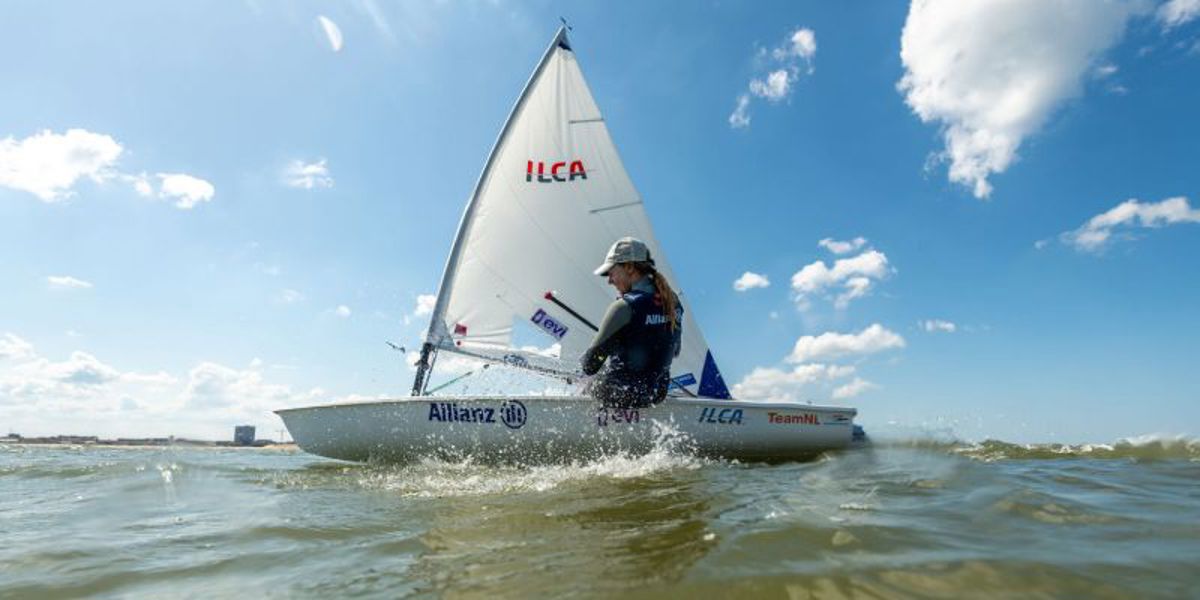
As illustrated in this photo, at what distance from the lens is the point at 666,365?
6.52 meters

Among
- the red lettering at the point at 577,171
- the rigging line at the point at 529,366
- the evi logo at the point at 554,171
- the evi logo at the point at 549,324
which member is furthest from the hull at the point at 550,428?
the red lettering at the point at 577,171

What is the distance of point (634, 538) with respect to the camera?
2572 millimetres

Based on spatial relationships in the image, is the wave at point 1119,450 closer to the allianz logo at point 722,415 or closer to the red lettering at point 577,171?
the allianz logo at point 722,415

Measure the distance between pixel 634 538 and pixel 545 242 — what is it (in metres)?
7.63

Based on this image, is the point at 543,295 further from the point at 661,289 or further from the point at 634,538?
the point at 634,538

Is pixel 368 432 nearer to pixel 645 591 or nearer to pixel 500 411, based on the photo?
pixel 500 411

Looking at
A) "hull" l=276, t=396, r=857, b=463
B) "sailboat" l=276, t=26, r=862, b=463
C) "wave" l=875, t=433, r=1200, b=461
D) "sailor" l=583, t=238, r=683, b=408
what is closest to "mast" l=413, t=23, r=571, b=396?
"sailboat" l=276, t=26, r=862, b=463

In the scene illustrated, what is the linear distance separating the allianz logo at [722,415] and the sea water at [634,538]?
68.2 inches

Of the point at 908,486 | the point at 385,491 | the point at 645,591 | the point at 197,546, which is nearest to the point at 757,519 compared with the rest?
the point at 645,591

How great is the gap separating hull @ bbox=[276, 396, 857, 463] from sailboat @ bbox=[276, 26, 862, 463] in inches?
0.7

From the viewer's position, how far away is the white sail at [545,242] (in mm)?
9633

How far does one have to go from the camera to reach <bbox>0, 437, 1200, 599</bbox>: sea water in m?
1.91

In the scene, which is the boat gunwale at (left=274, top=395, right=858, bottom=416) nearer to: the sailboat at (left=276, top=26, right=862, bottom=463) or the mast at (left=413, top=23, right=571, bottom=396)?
the sailboat at (left=276, top=26, right=862, bottom=463)

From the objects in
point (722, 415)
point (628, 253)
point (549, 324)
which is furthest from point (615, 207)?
point (722, 415)
